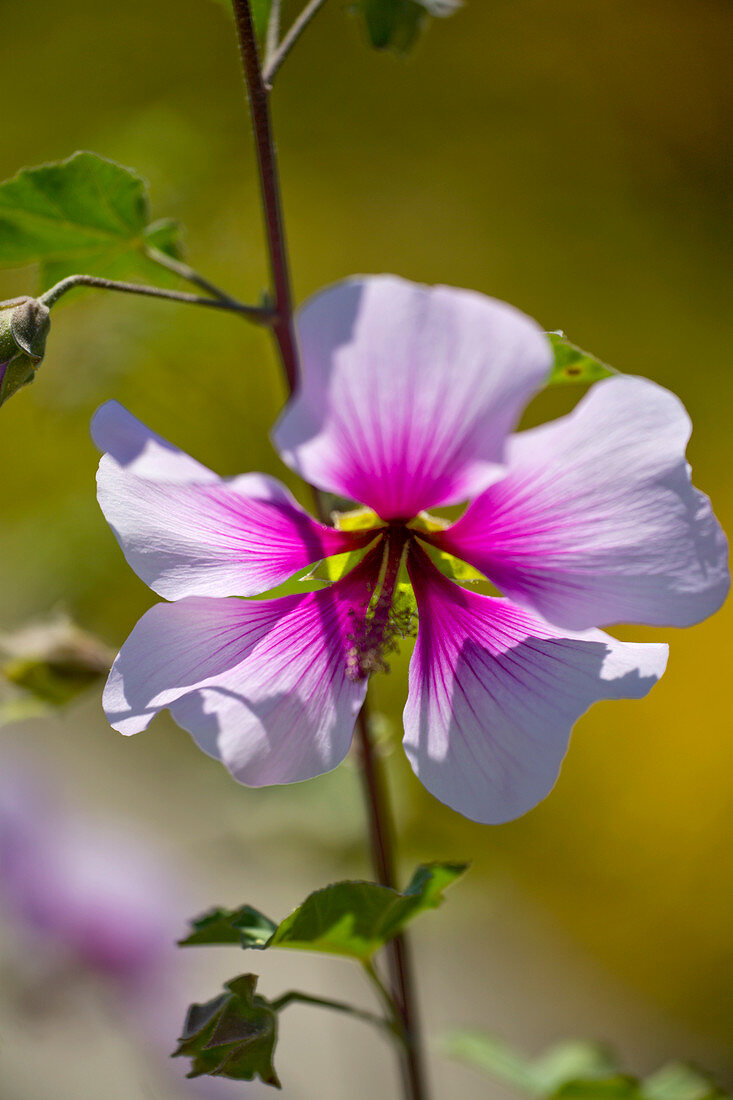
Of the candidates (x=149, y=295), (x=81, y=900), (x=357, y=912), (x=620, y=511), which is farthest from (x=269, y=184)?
(x=81, y=900)

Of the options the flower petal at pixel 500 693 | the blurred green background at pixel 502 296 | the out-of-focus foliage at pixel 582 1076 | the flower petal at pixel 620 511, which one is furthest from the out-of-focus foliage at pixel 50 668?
the blurred green background at pixel 502 296

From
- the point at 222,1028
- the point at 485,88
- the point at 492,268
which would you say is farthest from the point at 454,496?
the point at 485,88

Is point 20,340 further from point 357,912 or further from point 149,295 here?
point 357,912

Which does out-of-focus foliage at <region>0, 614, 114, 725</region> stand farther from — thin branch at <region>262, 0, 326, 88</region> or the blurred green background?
the blurred green background

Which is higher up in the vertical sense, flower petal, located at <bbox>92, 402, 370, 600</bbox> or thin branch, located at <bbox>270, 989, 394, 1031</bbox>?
flower petal, located at <bbox>92, 402, 370, 600</bbox>

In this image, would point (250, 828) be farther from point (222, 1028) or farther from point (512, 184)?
point (512, 184)

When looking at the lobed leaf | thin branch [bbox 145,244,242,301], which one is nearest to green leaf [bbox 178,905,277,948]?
the lobed leaf
